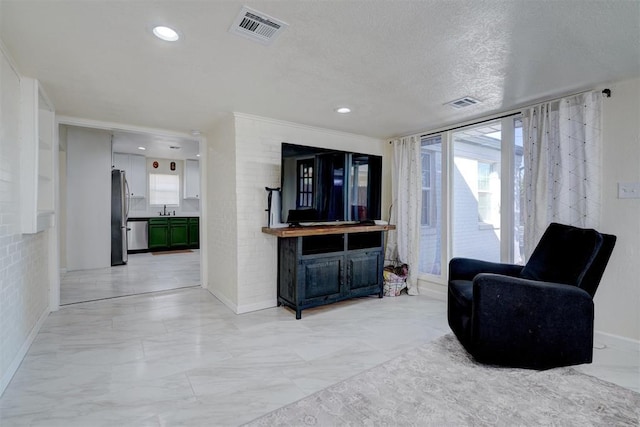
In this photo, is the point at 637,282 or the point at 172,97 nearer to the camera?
the point at 637,282

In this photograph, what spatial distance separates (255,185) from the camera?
3447mm

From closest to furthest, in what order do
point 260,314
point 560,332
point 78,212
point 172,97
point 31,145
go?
point 560,332
point 31,145
point 172,97
point 260,314
point 78,212

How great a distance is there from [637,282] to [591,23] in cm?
204

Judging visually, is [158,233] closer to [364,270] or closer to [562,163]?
[364,270]

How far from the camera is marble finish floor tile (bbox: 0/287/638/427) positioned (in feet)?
5.68

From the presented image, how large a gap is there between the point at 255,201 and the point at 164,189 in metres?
5.46

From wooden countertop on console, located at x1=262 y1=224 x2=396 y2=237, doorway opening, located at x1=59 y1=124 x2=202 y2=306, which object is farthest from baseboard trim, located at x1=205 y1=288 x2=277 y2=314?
doorway opening, located at x1=59 y1=124 x2=202 y2=306

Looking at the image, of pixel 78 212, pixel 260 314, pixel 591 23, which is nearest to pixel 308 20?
pixel 591 23

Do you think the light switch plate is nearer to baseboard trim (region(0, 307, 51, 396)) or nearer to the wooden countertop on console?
the wooden countertop on console

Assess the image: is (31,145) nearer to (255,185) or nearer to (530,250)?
(255,185)

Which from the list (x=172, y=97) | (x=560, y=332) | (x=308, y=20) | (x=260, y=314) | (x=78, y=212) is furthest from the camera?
(x=78, y=212)

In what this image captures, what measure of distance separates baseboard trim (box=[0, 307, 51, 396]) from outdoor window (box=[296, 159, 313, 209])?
2.53 metres

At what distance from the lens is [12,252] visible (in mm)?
2184

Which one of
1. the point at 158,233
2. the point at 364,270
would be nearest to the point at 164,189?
the point at 158,233
